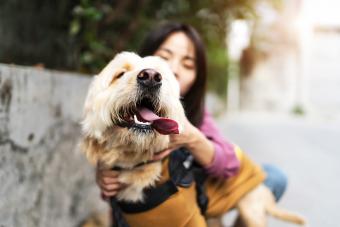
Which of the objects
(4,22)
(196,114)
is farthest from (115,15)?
(196,114)

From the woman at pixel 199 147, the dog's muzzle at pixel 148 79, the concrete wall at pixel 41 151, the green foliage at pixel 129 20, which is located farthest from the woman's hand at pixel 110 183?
the green foliage at pixel 129 20

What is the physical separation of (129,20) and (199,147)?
2.29 meters

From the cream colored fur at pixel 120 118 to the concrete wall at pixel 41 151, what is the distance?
1.10 feet

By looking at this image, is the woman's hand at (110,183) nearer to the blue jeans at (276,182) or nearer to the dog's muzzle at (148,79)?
the dog's muzzle at (148,79)

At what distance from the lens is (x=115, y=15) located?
3865 mm

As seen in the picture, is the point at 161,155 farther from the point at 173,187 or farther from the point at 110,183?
the point at 110,183

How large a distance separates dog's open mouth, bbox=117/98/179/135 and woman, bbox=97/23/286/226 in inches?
9.9

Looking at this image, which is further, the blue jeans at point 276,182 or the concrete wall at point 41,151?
the blue jeans at point 276,182

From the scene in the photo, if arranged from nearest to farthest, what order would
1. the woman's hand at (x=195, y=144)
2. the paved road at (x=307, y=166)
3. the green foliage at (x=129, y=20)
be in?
the woman's hand at (x=195, y=144), the paved road at (x=307, y=166), the green foliage at (x=129, y=20)

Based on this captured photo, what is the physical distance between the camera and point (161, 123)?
1736 mm

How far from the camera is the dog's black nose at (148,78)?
1.72 meters

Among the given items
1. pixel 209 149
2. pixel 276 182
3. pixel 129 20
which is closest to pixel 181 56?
pixel 209 149

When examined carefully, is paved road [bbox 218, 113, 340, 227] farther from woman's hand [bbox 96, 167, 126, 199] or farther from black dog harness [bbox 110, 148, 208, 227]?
woman's hand [bbox 96, 167, 126, 199]

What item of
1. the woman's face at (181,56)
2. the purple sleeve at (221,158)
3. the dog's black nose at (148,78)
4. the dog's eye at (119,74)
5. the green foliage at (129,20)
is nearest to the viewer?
the dog's black nose at (148,78)
